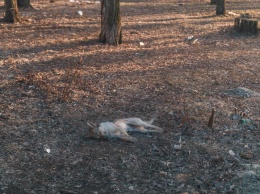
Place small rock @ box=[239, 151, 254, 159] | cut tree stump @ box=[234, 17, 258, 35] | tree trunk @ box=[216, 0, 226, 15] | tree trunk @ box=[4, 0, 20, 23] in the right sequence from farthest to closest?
1. tree trunk @ box=[216, 0, 226, 15]
2. cut tree stump @ box=[234, 17, 258, 35]
3. tree trunk @ box=[4, 0, 20, 23]
4. small rock @ box=[239, 151, 254, 159]

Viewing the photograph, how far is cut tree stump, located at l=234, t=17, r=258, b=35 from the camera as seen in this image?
12.0 metres

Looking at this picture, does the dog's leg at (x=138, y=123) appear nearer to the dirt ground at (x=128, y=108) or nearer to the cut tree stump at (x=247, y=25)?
the dirt ground at (x=128, y=108)

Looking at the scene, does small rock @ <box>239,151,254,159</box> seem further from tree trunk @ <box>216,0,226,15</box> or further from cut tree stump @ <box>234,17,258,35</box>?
tree trunk @ <box>216,0,226,15</box>

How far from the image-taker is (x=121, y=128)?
18.9ft

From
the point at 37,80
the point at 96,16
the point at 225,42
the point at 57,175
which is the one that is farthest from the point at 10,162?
the point at 96,16

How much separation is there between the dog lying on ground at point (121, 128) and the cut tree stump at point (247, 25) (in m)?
7.02

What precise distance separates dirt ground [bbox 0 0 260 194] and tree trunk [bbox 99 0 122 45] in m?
0.30

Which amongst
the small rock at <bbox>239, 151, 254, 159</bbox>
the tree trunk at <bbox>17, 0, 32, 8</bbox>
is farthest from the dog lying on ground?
the tree trunk at <bbox>17, 0, 32, 8</bbox>

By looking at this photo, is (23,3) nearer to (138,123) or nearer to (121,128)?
(138,123)

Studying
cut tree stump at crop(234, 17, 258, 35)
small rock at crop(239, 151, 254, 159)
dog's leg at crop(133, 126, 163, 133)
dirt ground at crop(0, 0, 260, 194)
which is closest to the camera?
dirt ground at crop(0, 0, 260, 194)

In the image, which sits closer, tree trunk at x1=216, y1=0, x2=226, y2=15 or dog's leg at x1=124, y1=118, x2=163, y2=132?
dog's leg at x1=124, y1=118, x2=163, y2=132

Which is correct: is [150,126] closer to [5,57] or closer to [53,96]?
[53,96]

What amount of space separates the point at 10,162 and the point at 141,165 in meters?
1.50

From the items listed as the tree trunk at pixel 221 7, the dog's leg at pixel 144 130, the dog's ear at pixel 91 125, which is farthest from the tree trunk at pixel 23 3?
the dog's leg at pixel 144 130
